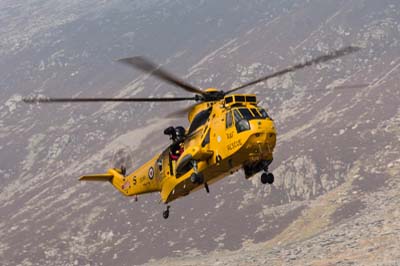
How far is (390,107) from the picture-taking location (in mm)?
158375

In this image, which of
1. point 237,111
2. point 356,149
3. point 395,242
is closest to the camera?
point 237,111

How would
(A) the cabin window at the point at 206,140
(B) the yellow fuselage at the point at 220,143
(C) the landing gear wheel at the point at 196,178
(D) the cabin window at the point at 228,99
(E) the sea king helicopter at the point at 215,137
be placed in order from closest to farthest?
1. (E) the sea king helicopter at the point at 215,137
2. (B) the yellow fuselage at the point at 220,143
3. (D) the cabin window at the point at 228,99
4. (C) the landing gear wheel at the point at 196,178
5. (A) the cabin window at the point at 206,140

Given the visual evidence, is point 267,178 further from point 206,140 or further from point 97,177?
point 97,177

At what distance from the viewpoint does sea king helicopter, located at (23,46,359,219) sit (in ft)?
76.5

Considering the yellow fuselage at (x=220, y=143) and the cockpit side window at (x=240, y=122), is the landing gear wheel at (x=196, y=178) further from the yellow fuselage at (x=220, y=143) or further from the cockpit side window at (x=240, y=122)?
the cockpit side window at (x=240, y=122)

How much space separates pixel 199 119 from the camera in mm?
26875

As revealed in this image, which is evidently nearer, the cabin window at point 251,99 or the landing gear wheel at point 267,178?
the landing gear wheel at point 267,178

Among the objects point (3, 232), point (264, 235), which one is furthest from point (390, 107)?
point (3, 232)

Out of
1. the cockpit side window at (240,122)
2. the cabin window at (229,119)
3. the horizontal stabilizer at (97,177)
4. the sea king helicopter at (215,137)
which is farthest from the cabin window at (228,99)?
the horizontal stabilizer at (97,177)

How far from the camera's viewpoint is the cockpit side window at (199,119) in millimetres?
26453

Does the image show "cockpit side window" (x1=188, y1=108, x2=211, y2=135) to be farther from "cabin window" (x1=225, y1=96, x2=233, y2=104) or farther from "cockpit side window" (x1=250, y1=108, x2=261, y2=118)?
"cockpit side window" (x1=250, y1=108, x2=261, y2=118)

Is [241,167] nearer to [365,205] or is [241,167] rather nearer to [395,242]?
[395,242]

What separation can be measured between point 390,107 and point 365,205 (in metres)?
52.0

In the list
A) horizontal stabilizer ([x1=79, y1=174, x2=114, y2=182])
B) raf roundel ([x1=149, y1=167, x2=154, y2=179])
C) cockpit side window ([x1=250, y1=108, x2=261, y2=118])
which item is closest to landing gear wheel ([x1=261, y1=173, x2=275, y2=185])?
cockpit side window ([x1=250, y1=108, x2=261, y2=118])
